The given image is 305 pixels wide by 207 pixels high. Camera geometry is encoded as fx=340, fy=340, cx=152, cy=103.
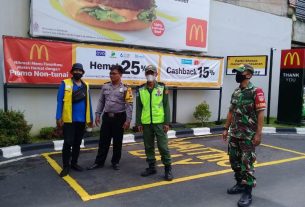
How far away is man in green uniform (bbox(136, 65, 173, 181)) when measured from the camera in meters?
5.26

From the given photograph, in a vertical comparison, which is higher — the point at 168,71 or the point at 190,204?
the point at 168,71

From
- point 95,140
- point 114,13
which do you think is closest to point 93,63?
point 114,13

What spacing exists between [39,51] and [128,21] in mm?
2709

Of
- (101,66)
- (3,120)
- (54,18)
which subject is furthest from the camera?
(101,66)

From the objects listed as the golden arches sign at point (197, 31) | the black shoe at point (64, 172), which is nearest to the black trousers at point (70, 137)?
the black shoe at point (64, 172)

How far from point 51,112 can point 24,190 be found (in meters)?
3.84

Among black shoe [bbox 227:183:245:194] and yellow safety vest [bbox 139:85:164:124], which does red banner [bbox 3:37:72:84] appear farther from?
black shoe [bbox 227:183:245:194]

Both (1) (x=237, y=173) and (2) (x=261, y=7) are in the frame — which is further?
(2) (x=261, y=7)

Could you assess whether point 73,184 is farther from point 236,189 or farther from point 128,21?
point 128,21

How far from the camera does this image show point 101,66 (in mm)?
8492

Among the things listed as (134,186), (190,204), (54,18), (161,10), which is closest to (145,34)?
(161,10)

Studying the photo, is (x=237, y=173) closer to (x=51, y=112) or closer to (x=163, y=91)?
(x=163, y=91)

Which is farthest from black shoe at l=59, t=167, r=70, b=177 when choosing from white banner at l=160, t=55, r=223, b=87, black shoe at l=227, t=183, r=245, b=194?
white banner at l=160, t=55, r=223, b=87

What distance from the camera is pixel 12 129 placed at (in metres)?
7.00
